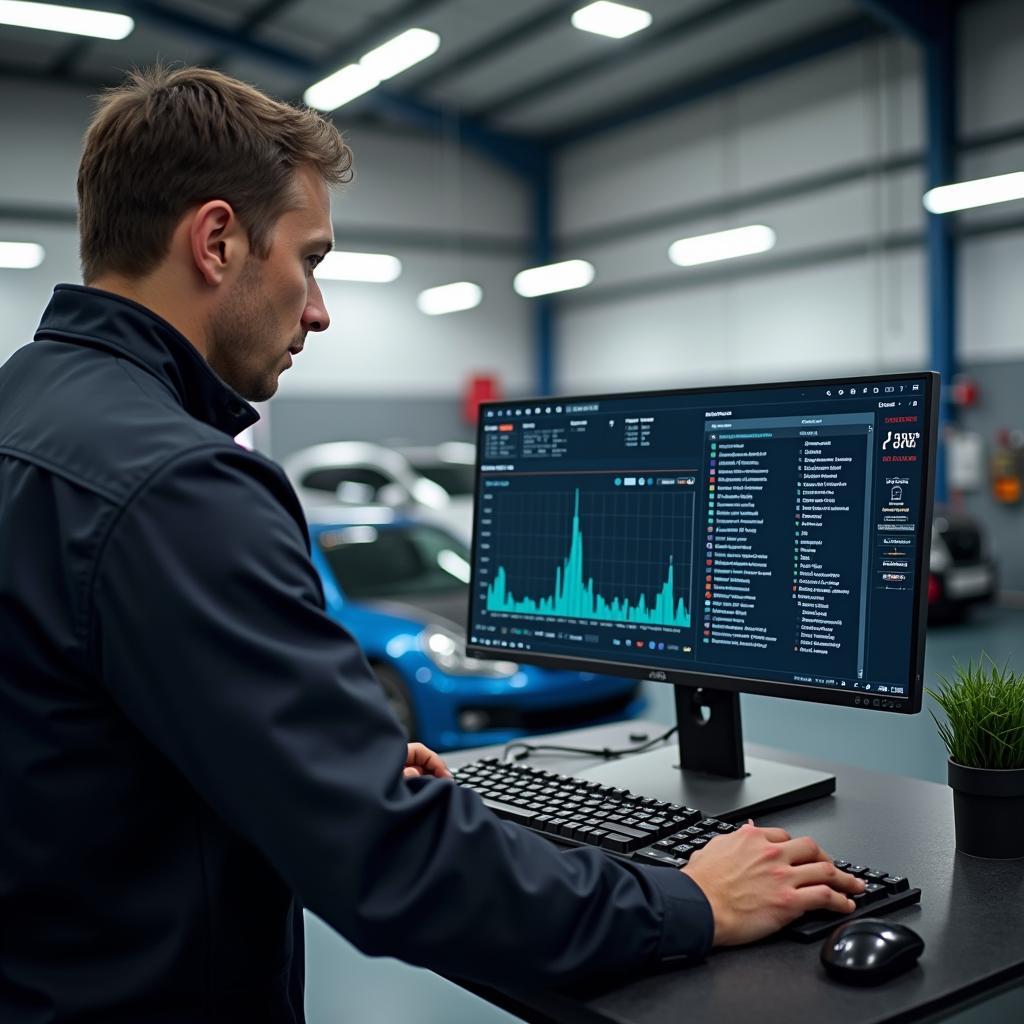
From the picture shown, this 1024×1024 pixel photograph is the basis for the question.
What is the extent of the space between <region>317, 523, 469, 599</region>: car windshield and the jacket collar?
3842mm

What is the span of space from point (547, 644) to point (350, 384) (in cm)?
1198

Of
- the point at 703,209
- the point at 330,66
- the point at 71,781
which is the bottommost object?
the point at 71,781

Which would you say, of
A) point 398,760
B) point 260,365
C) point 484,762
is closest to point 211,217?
point 260,365

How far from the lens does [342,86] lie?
7.90 m

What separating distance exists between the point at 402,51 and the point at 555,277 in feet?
14.1

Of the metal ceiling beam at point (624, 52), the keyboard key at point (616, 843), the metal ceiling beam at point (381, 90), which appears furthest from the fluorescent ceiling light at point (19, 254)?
the keyboard key at point (616, 843)

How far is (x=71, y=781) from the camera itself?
1.00 meters

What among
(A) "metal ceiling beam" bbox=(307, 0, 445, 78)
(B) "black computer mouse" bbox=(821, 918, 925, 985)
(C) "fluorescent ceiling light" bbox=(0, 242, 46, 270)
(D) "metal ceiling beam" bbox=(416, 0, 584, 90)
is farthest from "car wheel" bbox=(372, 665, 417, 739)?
(C) "fluorescent ceiling light" bbox=(0, 242, 46, 270)

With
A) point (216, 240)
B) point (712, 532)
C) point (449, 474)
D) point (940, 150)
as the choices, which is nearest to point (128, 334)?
point (216, 240)

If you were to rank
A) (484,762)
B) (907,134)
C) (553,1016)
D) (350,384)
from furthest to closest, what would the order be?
(350,384), (907,134), (484,762), (553,1016)

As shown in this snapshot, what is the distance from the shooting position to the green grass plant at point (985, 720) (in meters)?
1.32

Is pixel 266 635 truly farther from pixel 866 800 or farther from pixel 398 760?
pixel 866 800

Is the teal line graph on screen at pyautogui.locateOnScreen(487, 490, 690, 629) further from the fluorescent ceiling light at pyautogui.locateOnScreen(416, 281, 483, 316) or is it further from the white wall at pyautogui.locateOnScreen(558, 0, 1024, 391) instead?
the fluorescent ceiling light at pyautogui.locateOnScreen(416, 281, 483, 316)

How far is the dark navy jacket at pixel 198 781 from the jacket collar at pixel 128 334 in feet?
0.11
